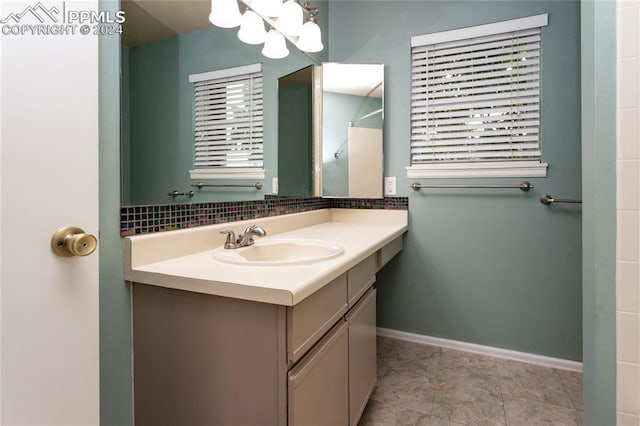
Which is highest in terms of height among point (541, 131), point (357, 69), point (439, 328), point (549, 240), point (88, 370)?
point (357, 69)

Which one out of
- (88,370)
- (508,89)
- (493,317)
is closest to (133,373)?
(88,370)

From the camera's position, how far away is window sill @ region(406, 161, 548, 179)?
1.91m

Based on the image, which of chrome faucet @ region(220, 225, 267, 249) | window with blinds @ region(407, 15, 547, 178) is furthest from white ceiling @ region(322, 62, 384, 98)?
chrome faucet @ region(220, 225, 267, 249)

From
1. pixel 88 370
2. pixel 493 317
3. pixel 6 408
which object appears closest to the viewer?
pixel 6 408

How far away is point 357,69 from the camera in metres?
2.22

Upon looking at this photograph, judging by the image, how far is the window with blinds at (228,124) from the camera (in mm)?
1244

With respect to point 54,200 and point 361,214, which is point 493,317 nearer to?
point 361,214

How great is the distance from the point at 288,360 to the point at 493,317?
1761 millimetres

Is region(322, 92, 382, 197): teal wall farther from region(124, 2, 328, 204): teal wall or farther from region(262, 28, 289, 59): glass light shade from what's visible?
region(124, 2, 328, 204): teal wall

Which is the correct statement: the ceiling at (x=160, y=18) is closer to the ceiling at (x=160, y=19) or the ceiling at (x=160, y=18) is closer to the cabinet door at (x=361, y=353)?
the ceiling at (x=160, y=19)

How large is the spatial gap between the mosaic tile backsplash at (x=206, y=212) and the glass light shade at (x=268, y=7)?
90cm

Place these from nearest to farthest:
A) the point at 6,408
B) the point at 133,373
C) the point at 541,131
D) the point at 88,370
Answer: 1. the point at 6,408
2. the point at 88,370
3. the point at 133,373
4. the point at 541,131

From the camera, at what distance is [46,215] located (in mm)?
679

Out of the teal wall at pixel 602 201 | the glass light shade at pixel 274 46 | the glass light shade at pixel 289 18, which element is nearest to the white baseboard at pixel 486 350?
the teal wall at pixel 602 201
